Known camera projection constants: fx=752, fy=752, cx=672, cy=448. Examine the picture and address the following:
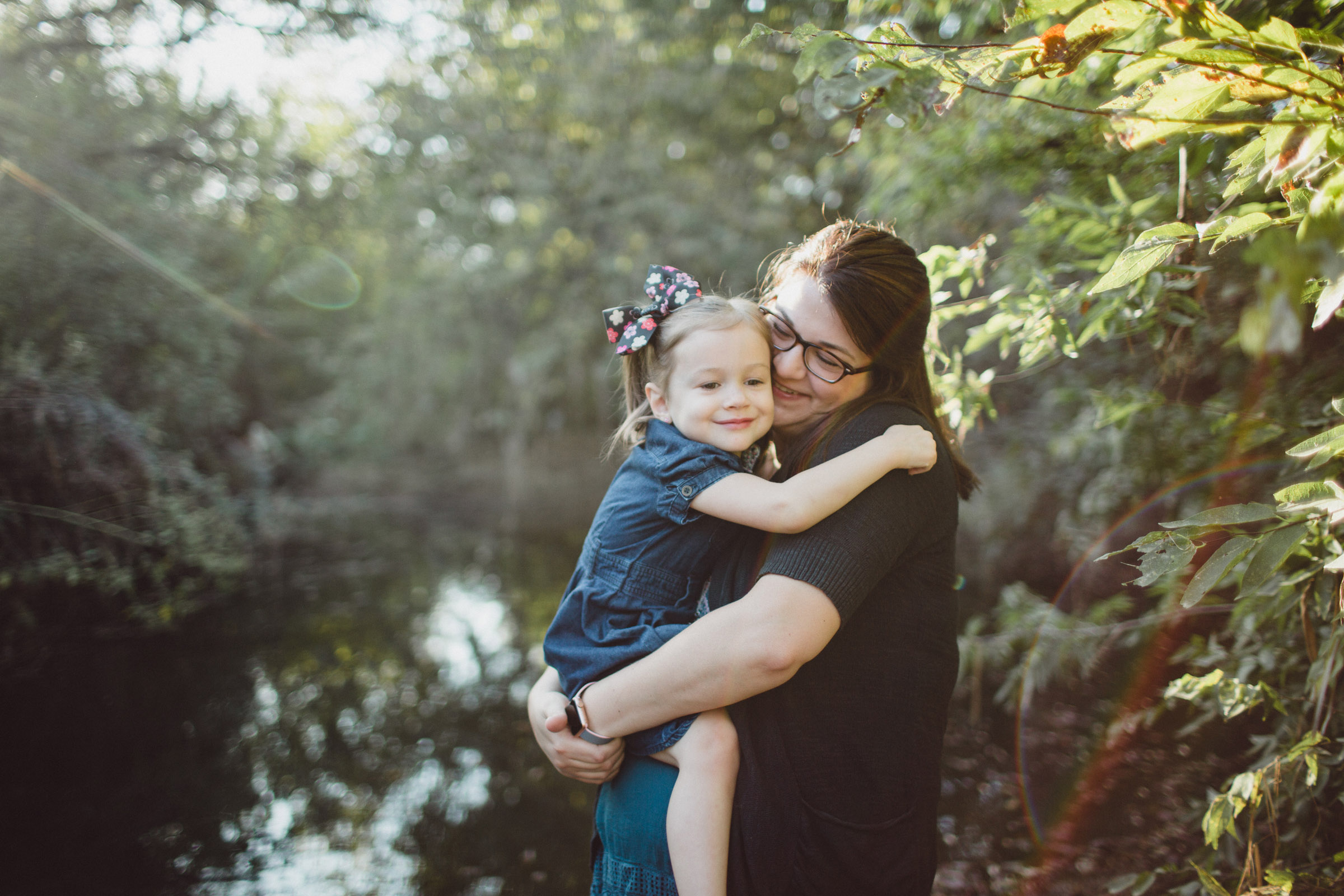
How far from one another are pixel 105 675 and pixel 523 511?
7980 millimetres

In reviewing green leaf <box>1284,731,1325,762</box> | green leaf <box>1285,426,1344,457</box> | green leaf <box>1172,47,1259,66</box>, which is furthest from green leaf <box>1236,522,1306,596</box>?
green leaf <box>1172,47,1259,66</box>

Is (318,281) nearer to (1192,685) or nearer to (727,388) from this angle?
(727,388)

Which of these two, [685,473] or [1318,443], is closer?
[1318,443]

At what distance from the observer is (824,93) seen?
1.07m

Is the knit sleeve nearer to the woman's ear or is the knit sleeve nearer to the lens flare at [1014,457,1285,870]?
the woman's ear

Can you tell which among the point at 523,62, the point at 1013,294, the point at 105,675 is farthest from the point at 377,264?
the point at 1013,294

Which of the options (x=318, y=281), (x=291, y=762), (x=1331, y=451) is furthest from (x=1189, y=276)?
(x=318, y=281)

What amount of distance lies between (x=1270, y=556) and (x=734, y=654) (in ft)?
2.76

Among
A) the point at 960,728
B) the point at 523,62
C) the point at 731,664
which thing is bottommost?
the point at 960,728

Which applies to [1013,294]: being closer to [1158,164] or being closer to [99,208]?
[1158,164]

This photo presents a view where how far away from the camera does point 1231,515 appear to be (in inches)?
45.0

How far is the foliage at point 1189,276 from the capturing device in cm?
102

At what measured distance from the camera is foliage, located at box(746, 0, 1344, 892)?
102 cm

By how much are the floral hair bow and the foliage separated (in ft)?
2.17
